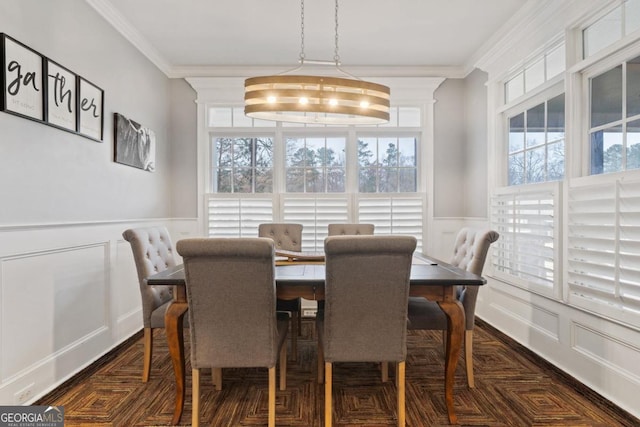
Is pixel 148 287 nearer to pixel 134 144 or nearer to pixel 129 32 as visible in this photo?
pixel 134 144

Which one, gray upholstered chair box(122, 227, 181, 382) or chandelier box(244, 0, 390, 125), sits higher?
chandelier box(244, 0, 390, 125)

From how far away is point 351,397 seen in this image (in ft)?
7.64

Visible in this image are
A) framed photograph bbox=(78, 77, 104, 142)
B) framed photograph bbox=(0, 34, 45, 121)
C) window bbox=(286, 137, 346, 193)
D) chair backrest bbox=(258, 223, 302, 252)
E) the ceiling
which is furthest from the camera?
window bbox=(286, 137, 346, 193)

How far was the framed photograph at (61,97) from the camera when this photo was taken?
2.36 m

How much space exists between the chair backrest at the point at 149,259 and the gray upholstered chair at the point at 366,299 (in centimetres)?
121

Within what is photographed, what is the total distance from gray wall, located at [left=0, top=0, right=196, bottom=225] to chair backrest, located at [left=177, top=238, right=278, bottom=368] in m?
1.14

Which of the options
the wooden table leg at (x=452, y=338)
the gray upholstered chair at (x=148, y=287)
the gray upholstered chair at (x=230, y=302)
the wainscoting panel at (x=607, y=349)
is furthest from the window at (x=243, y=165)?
the wainscoting panel at (x=607, y=349)

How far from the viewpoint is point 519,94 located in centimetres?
345

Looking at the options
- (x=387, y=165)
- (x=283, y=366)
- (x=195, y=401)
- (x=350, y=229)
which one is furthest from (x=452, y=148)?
(x=195, y=401)

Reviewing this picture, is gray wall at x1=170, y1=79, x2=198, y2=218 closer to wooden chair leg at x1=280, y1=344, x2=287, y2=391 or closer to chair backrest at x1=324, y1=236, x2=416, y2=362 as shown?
wooden chair leg at x1=280, y1=344, x2=287, y2=391

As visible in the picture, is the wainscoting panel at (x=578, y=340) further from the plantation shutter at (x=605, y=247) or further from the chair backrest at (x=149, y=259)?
the chair backrest at (x=149, y=259)

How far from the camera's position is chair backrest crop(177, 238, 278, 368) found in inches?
69.7

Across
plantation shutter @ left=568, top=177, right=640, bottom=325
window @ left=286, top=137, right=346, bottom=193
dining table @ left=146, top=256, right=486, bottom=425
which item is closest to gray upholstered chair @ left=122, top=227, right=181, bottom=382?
dining table @ left=146, top=256, right=486, bottom=425

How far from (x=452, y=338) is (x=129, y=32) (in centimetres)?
352
